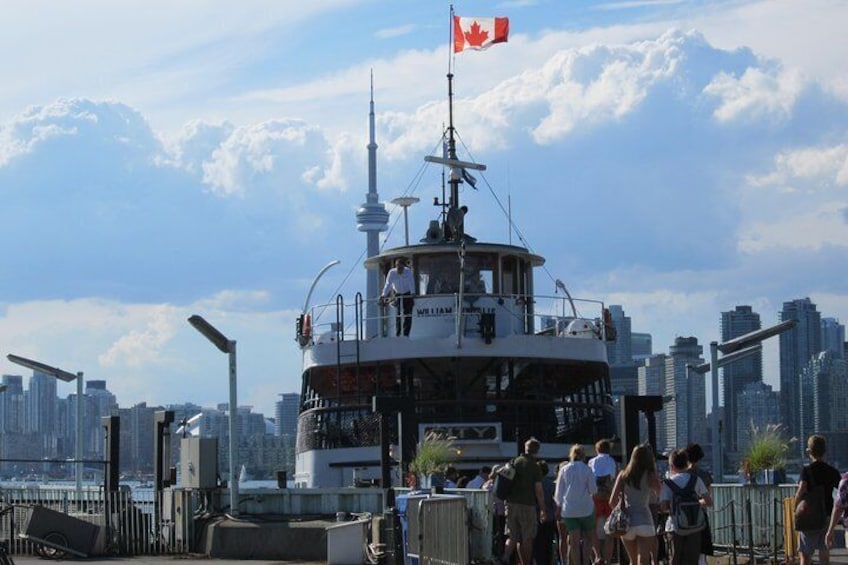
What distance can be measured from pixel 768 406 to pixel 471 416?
87.6 meters

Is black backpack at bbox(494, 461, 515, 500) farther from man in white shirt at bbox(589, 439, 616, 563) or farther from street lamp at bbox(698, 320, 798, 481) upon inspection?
street lamp at bbox(698, 320, 798, 481)

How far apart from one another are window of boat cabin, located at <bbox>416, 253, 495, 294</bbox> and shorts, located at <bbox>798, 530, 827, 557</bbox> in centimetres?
1567

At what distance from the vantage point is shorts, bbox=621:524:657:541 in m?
15.4

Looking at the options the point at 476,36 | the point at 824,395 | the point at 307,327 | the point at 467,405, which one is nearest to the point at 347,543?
the point at 467,405

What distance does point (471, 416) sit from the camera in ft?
94.0

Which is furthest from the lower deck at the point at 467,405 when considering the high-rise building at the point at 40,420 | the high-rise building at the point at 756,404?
the high-rise building at the point at 40,420

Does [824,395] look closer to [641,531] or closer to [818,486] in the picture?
[818,486]

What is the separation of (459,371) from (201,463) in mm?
5740

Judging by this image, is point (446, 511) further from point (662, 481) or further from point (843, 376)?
point (843, 376)

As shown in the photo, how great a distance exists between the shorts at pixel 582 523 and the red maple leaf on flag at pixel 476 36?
2094 centimetres

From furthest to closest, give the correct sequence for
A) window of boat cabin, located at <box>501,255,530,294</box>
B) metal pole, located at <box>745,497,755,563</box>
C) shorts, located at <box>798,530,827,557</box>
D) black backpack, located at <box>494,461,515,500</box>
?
1. window of boat cabin, located at <box>501,255,530,294</box>
2. metal pole, located at <box>745,497,755,563</box>
3. black backpack, located at <box>494,461,515,500</box>
4. shorts, located at <box>798,530,827,557</box>

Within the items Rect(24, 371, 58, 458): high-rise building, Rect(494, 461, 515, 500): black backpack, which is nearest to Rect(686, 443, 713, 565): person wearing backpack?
Rect(494, 461, 515, 500): black backpack

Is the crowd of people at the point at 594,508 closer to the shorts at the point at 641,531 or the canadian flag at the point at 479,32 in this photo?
the shorts at the point at 641,531

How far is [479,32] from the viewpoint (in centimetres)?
3678
